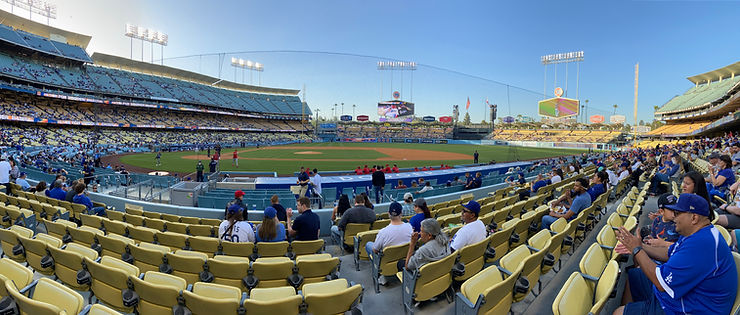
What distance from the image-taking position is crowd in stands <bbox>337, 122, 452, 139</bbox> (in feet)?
336

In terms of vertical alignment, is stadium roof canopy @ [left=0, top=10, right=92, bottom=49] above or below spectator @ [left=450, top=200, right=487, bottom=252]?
above

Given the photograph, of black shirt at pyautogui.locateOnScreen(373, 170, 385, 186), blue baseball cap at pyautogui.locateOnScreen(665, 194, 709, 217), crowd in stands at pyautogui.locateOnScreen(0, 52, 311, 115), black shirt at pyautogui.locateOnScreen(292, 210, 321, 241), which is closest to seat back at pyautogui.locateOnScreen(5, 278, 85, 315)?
black shirt at pyautogui.locateOnScreen(292, 210, 321, 241)

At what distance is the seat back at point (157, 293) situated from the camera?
9.53ft

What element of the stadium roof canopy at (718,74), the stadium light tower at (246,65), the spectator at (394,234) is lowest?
the spectator at (394,234)

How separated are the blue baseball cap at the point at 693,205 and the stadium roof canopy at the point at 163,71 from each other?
92270mm

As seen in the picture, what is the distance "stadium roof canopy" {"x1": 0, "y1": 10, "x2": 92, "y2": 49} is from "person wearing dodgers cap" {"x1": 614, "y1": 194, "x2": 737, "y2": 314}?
84978 millimetres

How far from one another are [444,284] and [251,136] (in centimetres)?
7635

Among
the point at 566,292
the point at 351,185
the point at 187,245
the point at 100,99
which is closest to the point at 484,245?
the point at 566,292

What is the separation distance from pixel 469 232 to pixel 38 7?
297 feet

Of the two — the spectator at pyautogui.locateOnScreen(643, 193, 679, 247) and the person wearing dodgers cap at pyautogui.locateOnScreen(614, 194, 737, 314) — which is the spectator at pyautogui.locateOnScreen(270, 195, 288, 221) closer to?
the person wearing dodgers cap at pyautogui.locateOnScreen(614, 194, 737, 314)

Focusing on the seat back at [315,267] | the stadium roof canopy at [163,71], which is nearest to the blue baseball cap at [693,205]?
the seat back at [315,267]

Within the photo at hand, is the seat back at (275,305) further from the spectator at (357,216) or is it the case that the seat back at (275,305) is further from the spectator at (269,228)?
the spectator at (357,216)

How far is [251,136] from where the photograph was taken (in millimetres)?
73562

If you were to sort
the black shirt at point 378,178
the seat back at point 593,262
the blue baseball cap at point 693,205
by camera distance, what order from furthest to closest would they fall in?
the black shirt at point 378,178, the seat back at point 593,262, the blue baseball cap at point 693,205
